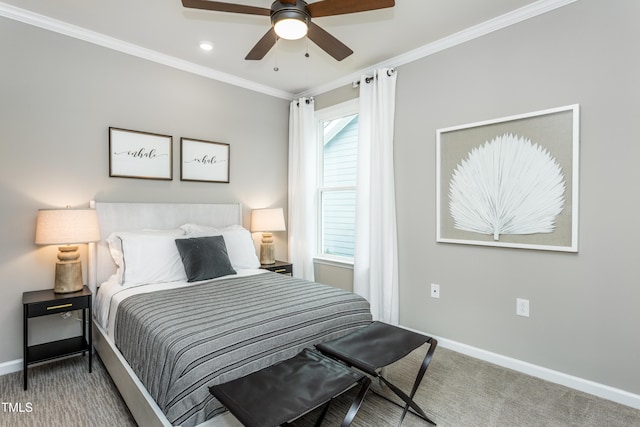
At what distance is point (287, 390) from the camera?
5.08 ft

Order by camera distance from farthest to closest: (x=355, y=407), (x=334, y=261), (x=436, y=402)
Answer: (x=334, y=261), (x=436, y=402), (x=355, y=407)

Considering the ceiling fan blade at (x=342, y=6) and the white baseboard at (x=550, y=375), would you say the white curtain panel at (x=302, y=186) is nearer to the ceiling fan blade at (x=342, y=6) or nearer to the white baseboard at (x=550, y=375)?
the white baseboard at (x=550, y=375)

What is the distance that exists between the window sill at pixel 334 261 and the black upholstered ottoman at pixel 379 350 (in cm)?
170

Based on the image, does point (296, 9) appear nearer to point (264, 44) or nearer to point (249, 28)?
point (264, 44)

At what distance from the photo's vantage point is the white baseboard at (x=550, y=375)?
2.19 metres

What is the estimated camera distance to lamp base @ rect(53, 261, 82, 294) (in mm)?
2645

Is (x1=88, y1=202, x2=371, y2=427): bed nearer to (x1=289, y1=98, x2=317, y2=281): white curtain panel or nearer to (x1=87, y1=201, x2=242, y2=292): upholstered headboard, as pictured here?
(x1=87, y1=201, x2=242, y2=292): upholstered headboard

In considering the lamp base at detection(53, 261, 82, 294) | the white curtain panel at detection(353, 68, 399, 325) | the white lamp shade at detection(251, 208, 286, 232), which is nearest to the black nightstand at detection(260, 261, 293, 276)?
the white lamp shade at detection(251, 208, 286, 232)

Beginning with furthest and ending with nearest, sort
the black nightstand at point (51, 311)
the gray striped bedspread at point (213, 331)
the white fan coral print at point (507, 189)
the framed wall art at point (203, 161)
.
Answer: the framed wall art at point (203, 161) < the white fan coral print at point (507, 189) < the black nightstand at point (51, 311) < the gray striped bedspread at point (213, 331)

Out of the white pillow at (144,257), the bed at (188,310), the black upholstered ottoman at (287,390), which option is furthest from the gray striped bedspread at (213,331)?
the white pillow at (144,257)

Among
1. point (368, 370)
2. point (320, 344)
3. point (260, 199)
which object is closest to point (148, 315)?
point (320, 344)

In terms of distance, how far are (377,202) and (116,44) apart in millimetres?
2797

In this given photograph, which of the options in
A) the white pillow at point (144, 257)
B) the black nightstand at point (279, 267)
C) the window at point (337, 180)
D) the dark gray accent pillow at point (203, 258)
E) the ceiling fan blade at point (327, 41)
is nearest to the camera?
the ceiling fan blade at point (327, 41)

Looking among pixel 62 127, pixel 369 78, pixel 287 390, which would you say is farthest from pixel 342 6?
pixel 62 127
